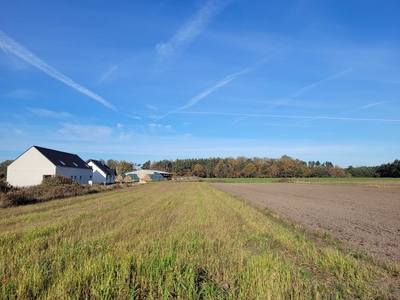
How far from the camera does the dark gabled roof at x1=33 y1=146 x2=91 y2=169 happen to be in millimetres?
44375

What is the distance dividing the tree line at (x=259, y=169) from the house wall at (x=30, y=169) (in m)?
104

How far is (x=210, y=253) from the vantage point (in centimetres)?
695

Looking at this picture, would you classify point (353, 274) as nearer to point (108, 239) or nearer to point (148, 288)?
point (148, 288)

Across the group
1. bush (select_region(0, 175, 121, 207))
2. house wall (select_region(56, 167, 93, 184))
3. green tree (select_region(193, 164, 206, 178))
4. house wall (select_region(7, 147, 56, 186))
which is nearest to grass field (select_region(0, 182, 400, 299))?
bush (select_region(0, 175, 121, 207))

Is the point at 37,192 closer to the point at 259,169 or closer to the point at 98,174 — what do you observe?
the point at 98,174

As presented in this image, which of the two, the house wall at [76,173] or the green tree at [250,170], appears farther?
the green tree at [250,170]

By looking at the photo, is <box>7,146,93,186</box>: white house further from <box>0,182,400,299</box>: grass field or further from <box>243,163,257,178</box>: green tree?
<box>243,163,257,178</box>: green tree

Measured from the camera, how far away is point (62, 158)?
49.5m

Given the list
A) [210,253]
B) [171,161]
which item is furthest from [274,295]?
[171,161]

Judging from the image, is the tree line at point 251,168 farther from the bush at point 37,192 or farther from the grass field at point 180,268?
the grass field at point 180,268

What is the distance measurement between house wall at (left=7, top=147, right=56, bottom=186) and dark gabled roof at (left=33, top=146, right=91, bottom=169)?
2.97 ft

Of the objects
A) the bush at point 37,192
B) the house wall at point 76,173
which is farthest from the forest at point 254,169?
the bush at point 37,192

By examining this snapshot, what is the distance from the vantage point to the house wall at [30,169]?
4331cm

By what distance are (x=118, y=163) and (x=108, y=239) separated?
466 ft
